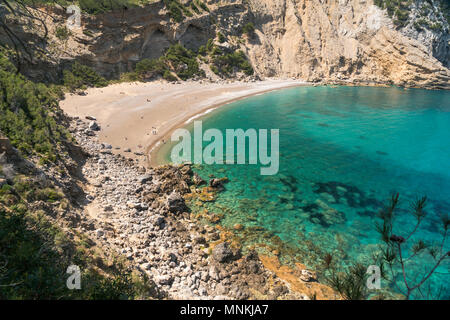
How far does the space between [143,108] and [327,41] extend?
55.5m

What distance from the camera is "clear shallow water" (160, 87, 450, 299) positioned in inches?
460

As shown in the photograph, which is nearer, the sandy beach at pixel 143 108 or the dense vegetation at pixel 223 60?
the sandy beach at pixel 143 108

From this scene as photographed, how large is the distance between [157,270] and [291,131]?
75.2ft

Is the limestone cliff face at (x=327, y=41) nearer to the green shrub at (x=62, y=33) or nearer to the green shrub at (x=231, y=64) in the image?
the green shrub at (x=231, y=64)

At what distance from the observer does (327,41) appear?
200ft

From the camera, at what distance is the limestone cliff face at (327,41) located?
185 feet

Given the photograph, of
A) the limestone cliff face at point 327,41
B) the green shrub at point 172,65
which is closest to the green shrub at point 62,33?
the green shrub at point 172,65

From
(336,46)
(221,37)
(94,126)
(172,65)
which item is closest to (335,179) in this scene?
(94,126)

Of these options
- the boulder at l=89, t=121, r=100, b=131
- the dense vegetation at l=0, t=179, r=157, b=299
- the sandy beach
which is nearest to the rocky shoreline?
the dense vegetation at l=0, t=179, r=157, b=299

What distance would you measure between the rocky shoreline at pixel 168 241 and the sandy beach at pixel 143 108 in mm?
5122

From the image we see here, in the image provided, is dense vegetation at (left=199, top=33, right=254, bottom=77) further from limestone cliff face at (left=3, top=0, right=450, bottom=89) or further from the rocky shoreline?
the rocky shoreline

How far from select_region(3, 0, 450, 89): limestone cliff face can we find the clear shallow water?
90.8 feet

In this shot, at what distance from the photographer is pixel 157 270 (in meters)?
9.02

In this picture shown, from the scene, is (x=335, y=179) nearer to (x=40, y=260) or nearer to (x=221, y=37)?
(x=40, y=260)
